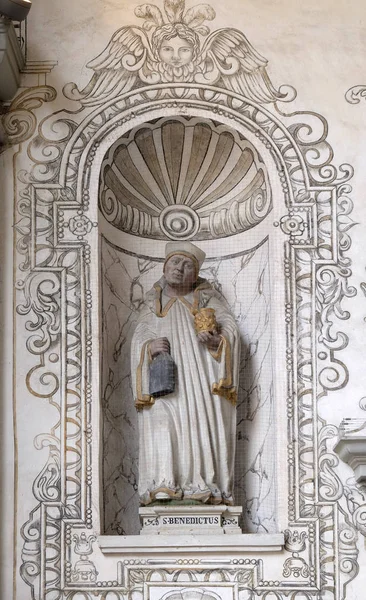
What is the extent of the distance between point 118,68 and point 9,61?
681mm

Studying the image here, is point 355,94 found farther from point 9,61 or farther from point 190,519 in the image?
point 190,519

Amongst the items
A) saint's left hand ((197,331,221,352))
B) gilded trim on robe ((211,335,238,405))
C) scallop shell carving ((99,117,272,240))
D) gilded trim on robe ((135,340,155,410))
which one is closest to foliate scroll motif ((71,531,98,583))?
gilded trim on robe ((135,340,155,410))

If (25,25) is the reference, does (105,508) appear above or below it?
below

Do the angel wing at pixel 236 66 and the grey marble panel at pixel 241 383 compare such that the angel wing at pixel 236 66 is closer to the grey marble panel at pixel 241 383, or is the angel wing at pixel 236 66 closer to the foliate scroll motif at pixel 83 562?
the grey marble panel at pixel 241 383

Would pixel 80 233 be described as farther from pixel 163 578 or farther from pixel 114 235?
pixel 163 578

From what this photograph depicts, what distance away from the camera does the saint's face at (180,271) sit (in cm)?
801

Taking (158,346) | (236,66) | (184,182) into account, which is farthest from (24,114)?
(158,346)

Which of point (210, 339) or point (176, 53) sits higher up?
point (176, 53)

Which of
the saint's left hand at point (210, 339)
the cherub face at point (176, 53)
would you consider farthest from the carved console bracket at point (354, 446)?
the cherub face at point (176, 53)

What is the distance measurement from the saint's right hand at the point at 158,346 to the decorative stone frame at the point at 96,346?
327 millimetres

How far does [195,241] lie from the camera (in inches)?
329

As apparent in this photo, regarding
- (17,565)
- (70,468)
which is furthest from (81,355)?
(17,565)

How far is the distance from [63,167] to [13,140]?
1.09 feet

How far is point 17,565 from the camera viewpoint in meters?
7.42
